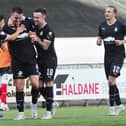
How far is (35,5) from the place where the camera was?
805 inches

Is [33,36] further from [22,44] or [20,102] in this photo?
[20,102]

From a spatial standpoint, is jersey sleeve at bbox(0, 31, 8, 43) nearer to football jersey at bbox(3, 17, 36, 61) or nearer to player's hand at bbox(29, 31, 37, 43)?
football jersey at bbox(3, 17, 36, 61)

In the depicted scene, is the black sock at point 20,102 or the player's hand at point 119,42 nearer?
the black sock at point 20,102

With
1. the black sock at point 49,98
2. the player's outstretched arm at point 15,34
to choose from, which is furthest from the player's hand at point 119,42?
the player's outstretched arm at point 15,34

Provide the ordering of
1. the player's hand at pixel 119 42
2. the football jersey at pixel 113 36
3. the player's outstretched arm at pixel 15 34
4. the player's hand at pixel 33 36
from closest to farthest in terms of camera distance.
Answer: the player's outstretched arm at pixel 15 34 < the player's hand at pixel 33 36 < the player's hand at pixel 119 42 < the football jersey at pixel 113 36

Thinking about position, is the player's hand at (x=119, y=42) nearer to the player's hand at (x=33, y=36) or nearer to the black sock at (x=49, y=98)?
the black sock at (x=49, y=98)

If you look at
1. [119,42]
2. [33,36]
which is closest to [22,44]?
[33,36]

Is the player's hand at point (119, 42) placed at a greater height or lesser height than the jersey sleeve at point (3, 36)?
lesser

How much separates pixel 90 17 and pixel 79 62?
277cm

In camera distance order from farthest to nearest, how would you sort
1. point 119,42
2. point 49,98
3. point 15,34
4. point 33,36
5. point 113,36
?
point 113,36 < point 119,42 < point 49,98 < point 33,36 < point 15,34

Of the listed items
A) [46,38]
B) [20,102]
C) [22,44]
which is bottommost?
[20,102]

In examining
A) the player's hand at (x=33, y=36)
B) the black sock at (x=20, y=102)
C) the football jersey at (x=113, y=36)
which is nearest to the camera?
the player's hand at (x=33, y=36)

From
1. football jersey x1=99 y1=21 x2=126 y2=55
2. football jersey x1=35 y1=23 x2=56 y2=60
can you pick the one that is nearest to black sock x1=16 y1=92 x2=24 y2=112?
football jersey x1=35 y1=23 x2=56 y2=60

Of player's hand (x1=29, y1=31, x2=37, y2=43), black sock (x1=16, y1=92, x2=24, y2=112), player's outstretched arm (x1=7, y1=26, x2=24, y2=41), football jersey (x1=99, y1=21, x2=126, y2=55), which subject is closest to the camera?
player's outstretched arm (x1=7, y1=26, x2=24, y2=41)
